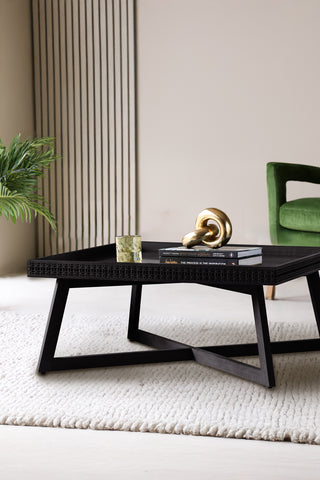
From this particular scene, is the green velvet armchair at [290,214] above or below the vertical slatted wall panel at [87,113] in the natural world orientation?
below

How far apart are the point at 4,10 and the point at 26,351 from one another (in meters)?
2.93

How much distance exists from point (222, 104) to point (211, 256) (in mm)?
2757

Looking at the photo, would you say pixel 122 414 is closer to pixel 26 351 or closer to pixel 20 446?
pixel 20 446

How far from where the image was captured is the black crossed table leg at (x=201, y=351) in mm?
1710

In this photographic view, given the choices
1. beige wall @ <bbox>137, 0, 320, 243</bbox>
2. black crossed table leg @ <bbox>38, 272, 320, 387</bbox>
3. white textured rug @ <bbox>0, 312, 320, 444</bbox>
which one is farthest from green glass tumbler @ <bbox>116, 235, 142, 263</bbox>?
beige wall @ <bbox>137, 0, 320, 243</bbox>

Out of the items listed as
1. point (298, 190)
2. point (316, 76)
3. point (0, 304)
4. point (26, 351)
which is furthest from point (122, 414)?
point (316, 76)

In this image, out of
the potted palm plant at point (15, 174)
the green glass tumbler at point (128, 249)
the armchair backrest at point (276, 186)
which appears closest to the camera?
the green glass tumbler at point (128, 249)

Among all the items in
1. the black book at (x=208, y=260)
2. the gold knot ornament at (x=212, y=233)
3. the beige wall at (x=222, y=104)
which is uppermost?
the beige wall at (x=222, y=104)

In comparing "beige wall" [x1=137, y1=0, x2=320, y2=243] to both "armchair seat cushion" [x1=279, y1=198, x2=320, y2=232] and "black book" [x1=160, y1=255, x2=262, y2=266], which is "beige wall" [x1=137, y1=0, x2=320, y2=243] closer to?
"armchair seat cushion" [x1=279, y1=198, x2=320, y2=232]

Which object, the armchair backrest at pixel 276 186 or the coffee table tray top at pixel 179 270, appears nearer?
the coffee table tray top at pixel 179 270

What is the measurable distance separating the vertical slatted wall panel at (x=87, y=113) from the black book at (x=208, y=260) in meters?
2.72

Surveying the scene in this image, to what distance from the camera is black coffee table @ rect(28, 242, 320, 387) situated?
170 cm

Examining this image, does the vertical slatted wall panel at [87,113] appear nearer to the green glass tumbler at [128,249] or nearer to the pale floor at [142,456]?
the green glass tumbler at [128,249]

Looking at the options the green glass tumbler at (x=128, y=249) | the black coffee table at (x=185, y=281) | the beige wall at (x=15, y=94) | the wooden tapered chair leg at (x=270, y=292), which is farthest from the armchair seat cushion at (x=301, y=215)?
the beige wall at (x=15, y=94)
